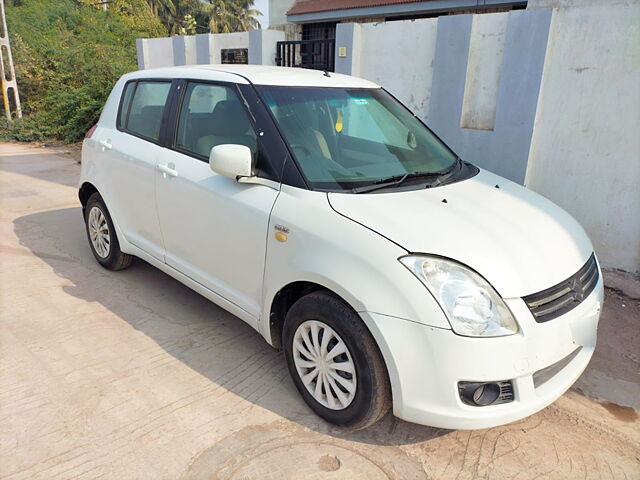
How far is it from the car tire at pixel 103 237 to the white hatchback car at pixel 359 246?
51cm

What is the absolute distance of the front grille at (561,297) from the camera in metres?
2.30

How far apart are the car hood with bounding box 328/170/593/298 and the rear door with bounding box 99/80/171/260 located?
169cm

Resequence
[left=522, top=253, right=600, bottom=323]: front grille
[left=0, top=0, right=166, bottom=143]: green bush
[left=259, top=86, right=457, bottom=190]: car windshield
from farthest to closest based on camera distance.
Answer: [left=0, top=0, right=166, bottom=143]: green bush, [left=259, top=86, right=457, bottom=190]: car windshield, [left=522, top=253, right=600, bottom=323]: front grille

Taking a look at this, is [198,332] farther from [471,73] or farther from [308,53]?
[308,53]

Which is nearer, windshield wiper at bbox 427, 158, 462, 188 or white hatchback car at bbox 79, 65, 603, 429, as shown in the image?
white hatchback car at bbox 79, 65, 603, 429

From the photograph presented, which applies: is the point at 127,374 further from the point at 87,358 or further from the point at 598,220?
the point at 598,220

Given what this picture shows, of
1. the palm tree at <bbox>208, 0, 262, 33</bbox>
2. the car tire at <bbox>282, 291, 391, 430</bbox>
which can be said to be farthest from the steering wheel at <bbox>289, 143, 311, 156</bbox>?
the palm tree at <bbox>208, 0, 262, 33</bbox>

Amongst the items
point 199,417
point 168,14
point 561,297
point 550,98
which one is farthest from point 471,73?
point 168,14

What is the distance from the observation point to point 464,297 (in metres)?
2.23

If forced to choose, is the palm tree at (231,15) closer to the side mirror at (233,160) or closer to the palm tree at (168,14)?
the palm tree at (168,14)

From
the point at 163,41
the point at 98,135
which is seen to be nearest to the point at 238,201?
the point at 98,135

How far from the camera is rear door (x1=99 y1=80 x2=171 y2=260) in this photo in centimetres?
373

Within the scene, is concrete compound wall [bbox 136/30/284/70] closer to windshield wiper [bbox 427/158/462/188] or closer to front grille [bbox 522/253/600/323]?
windshield wiper [bbox 427/158/462/188]

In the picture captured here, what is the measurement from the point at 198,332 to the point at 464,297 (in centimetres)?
208
